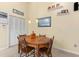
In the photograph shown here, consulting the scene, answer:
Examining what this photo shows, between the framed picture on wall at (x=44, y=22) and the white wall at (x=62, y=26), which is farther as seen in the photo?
the framed picture on wall at (x=44, y=22)

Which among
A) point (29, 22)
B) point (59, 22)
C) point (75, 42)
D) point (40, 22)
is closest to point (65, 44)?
point (75, 42)

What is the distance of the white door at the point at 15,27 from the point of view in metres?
5.58

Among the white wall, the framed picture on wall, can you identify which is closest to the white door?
the white wall

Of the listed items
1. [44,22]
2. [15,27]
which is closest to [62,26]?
[44,22]

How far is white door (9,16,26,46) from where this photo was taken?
5578mm

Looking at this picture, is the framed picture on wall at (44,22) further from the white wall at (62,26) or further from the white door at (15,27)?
the white door at (15,27)

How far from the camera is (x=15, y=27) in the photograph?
5.88m

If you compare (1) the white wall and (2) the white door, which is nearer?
(1) the white wall

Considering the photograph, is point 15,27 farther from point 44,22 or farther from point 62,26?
point 62,26

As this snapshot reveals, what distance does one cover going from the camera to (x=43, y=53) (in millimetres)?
3227

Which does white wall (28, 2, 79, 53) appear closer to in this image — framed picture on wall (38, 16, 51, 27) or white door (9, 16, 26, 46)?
framed picture on wall (38, 16, 51, 27)

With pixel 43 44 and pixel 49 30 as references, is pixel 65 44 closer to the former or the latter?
pixel 49 30

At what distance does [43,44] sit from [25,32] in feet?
11.6

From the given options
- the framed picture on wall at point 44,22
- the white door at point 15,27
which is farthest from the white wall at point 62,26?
the white door at point 15,27
